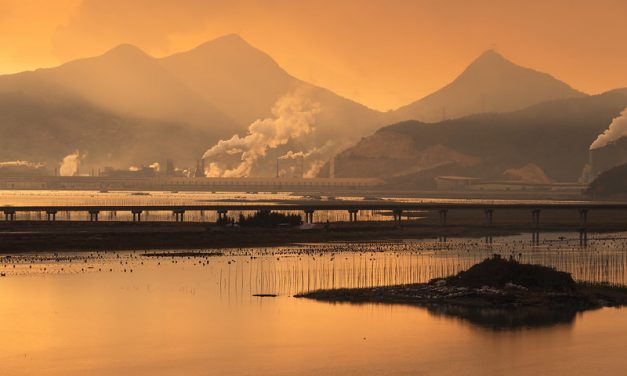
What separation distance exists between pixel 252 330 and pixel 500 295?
18721 millimetres

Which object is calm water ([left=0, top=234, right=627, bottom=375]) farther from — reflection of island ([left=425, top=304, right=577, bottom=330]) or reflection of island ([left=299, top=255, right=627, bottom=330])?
reflection of island ([left=299, top=255, right=627, bottom=330])

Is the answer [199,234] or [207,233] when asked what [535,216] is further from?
[199,234]

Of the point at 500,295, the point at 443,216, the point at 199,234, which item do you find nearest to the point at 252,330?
the point at 500,295

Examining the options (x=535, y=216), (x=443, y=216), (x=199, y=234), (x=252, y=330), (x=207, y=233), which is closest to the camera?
(x=252, y=330)

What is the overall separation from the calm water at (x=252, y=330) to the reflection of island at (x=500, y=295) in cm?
181

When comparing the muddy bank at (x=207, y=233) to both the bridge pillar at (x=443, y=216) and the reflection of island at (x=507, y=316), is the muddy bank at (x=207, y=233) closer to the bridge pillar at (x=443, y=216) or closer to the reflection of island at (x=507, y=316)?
the bridge pillar at (x=443, y=216)

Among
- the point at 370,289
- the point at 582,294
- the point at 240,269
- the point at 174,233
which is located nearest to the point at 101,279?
the point at 240,269

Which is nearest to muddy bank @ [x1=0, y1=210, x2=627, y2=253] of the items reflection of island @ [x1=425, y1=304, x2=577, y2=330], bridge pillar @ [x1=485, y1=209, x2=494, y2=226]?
bridge pillar @ [x1=485, y1=209, x2=494, y2=226]

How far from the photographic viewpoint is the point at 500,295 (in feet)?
234

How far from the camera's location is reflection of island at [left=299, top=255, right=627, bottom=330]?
67.5 m

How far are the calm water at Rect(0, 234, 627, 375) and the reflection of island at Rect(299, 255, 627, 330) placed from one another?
5.94 ft

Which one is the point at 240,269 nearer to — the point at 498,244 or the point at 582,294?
the point at 582,294

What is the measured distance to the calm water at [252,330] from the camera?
52500 millimetres

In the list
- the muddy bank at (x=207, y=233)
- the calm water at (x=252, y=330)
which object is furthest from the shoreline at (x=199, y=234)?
the calm water at (x=252, y=330)
